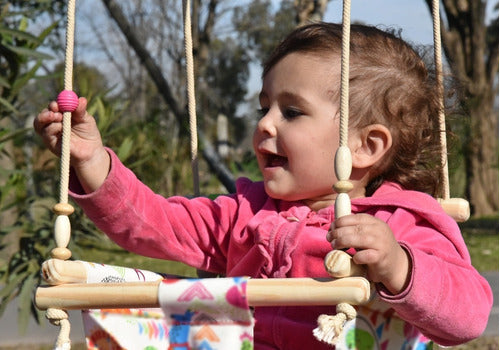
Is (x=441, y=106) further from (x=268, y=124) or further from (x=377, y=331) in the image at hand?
(x=377, y=331)

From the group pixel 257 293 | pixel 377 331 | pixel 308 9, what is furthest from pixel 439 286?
pixel 308 9

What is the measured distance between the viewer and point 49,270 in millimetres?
1553

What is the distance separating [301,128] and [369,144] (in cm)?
19

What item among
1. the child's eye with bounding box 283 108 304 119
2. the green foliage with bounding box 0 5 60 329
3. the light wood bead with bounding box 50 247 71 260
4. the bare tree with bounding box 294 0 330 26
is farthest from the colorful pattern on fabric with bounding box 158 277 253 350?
the green foliage with bounding box 0 5 60 329

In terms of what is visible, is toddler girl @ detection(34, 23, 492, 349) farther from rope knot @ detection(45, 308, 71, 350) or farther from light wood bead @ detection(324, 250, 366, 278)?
rope knot @ detection(45, 308, 71, 350)

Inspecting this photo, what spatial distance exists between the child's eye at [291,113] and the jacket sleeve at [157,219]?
388 mm

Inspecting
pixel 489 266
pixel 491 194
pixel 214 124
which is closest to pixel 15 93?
pixel 489 266

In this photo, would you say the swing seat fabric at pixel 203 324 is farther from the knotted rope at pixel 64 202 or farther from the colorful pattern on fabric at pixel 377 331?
the knotted rope at pixel 64 202

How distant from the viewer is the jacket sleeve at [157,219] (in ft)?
6.44

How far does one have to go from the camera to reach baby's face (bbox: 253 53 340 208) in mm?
1878

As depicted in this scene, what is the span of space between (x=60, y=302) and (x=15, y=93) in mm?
2915

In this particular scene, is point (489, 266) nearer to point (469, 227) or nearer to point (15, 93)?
point (469, 227)

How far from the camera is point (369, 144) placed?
6.31 feet

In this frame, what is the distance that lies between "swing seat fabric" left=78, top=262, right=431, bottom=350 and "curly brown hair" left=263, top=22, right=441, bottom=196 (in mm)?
526
